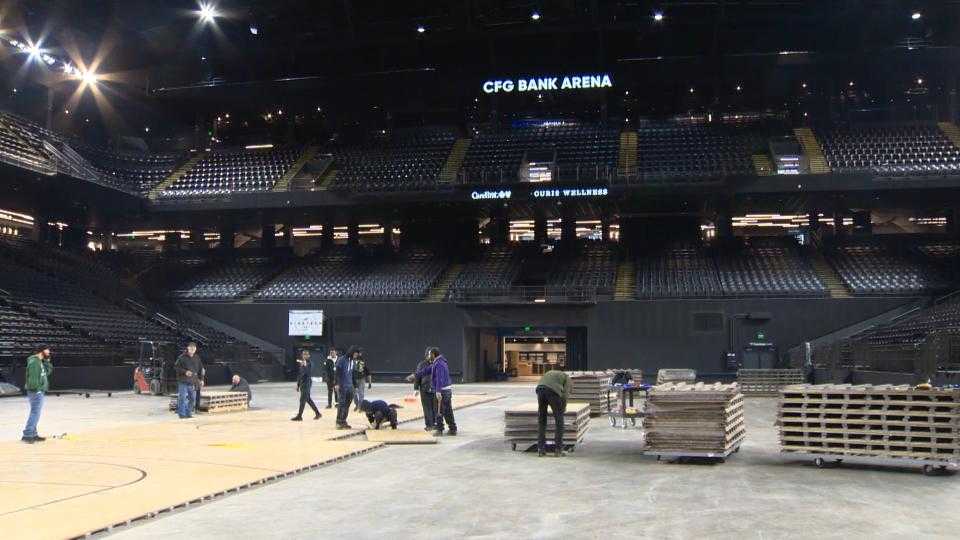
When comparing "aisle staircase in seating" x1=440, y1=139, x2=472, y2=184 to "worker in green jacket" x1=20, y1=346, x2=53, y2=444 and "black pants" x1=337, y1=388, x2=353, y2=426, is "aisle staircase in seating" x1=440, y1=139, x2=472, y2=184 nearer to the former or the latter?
"black pants" x1=337, y1=388, x2=353, y2=426

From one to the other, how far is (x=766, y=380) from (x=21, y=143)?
103ft

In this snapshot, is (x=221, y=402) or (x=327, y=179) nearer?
(x=221, y=402)

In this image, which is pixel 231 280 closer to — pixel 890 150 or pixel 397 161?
pixel 397 161

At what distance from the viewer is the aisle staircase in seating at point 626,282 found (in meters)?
35.3

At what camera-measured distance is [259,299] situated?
38.2 meters

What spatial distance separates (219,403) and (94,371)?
10834 mm

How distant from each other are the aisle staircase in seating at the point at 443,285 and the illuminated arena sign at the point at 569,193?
5630mm

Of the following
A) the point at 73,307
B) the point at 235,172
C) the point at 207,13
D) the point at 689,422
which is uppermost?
the point at 207,13

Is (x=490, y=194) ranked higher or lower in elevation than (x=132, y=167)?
lower

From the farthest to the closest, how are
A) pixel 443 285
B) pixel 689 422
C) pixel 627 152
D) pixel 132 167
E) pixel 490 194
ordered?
pixel 132 167, pixel 627 152, pixel 443 285, pixel 490 194, pixel 689 422

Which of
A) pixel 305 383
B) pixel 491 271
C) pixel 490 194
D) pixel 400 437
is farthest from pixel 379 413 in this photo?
pixel 491 271

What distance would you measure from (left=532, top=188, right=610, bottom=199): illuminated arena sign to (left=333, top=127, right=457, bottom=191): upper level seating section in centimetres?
514

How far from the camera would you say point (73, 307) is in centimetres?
3231

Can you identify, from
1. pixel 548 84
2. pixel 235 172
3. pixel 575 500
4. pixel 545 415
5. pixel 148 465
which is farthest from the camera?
pixel 235 172
